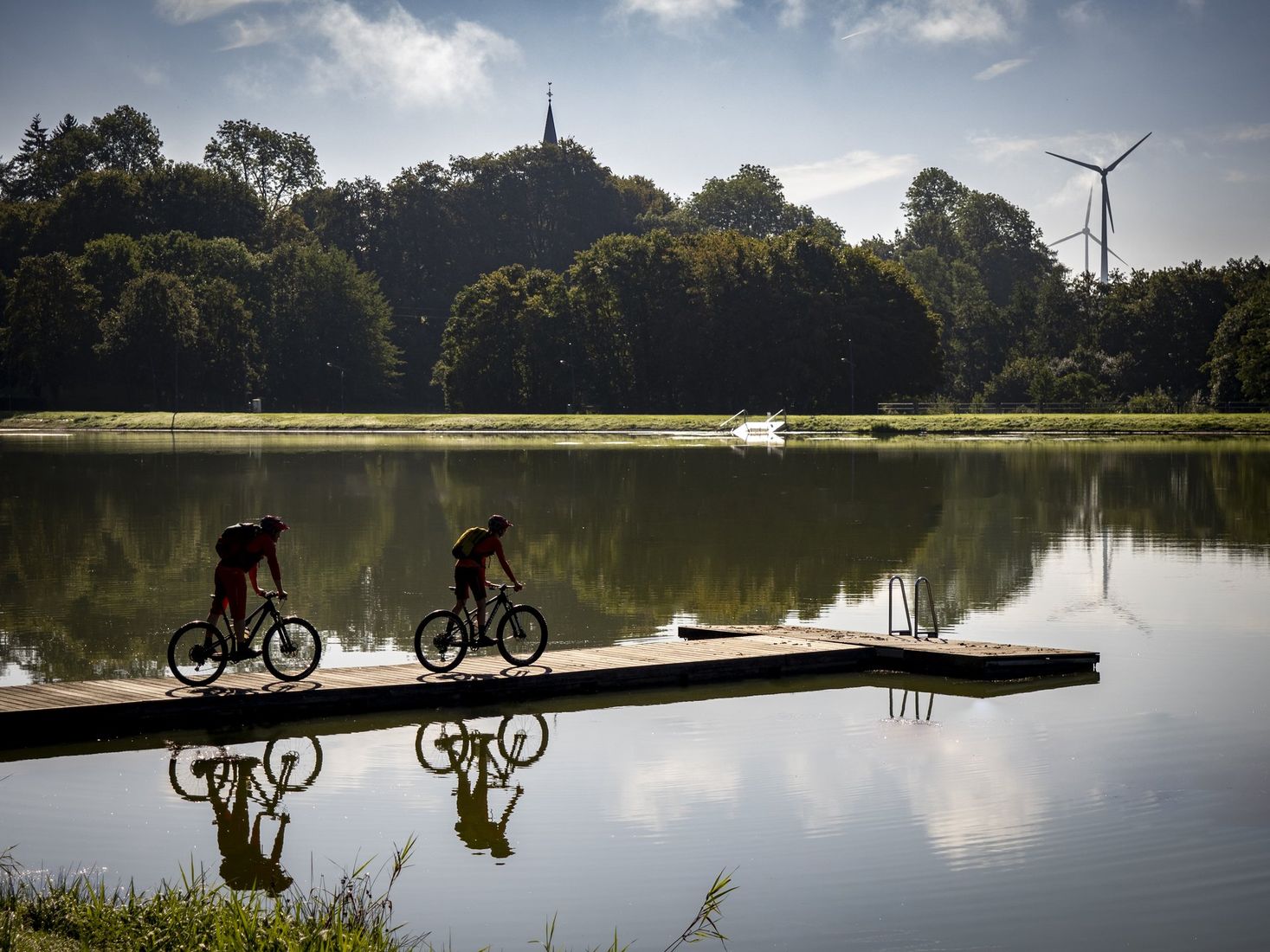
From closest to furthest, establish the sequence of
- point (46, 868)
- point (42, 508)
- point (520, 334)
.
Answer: point (46, 868) → point (42, 508) → point (520, 334)

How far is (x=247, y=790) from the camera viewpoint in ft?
44.8

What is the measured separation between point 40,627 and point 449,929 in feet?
46.8

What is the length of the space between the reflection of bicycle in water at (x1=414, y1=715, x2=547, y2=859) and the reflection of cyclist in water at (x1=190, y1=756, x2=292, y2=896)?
1.50m

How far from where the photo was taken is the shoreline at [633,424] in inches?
3787

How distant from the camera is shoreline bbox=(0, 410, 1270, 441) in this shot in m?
96.2

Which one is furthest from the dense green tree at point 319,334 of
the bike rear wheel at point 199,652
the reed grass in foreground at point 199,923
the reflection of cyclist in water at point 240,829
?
the reed grass in foreground at point 199,923

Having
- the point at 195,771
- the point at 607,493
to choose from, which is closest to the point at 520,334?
the point at 607,493

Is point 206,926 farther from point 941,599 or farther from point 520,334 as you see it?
point 520,334

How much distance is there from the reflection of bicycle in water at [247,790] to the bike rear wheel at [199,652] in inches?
48.2

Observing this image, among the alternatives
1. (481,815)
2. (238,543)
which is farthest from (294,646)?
(481,815)

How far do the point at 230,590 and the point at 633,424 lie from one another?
9607 cm

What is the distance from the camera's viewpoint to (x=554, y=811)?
12.9 meters

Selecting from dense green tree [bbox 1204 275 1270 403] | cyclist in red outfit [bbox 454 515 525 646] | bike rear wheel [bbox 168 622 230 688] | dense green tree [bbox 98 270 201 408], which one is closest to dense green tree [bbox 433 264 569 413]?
dense green tree [bbox 98 270 201 408]

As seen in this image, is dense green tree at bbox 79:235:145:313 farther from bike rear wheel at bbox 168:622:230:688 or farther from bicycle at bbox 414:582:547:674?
bike rear wheel at bbox 168:622:230:688
